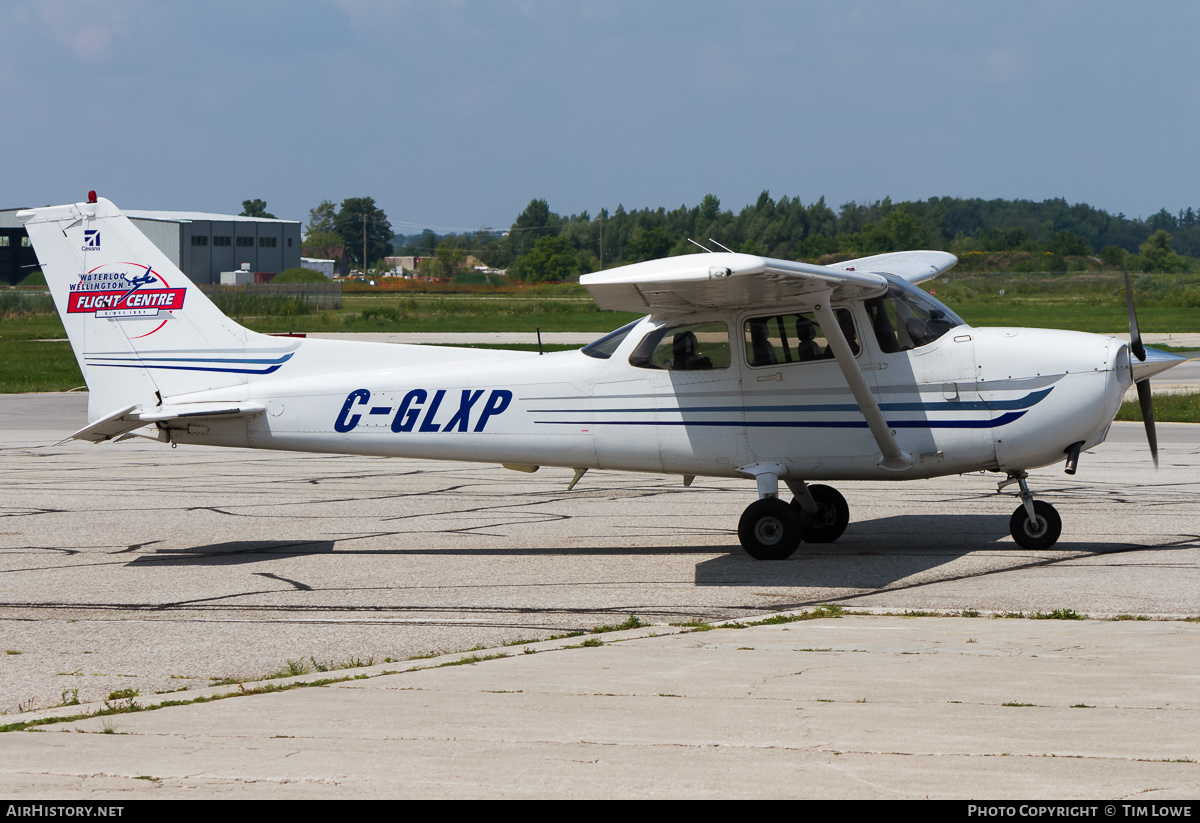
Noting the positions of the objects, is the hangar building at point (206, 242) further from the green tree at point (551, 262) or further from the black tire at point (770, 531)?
the black tire at point (770, 531)

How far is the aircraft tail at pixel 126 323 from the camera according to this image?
11.0 metres

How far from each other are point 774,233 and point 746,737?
12477 cm

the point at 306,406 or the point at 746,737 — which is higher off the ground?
the point at 306,406

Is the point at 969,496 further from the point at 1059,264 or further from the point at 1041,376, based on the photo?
the point at 1059,264

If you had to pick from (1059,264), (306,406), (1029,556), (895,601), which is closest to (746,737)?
(895,601)

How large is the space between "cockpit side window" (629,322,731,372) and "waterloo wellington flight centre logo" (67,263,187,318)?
4.28 m

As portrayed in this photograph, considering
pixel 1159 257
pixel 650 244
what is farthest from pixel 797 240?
pixel 1159 257

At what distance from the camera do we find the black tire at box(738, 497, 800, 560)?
9.98m

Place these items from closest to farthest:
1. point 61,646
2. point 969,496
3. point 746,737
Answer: point 746,737 < point 61,646 < point 969,496

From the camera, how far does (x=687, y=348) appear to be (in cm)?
1041

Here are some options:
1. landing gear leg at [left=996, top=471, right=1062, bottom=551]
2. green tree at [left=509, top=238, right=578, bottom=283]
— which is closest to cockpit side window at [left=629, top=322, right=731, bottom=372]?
landing gear leg at [left=996, top=471, right=1062, bottom=551]

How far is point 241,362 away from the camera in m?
11.1

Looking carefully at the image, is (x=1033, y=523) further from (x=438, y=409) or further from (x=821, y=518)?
(x=438, y=409)

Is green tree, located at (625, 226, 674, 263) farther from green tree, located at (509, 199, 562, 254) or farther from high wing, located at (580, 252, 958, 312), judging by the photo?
high wing, located at (580, 252, 958, 312)
